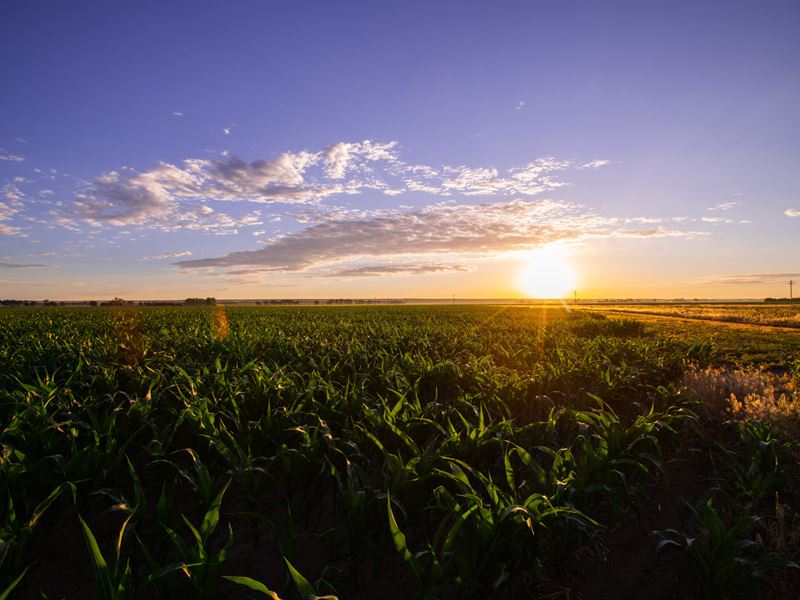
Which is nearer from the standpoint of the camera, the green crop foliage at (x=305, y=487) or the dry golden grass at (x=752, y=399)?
the green crop foliage at (x=305, y=487)

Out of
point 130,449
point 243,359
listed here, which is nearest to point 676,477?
point 130,449

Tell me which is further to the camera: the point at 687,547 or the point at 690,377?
the point at 690,377

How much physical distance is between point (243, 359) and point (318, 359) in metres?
1.60

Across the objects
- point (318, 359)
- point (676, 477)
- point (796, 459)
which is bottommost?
point (676, 477)

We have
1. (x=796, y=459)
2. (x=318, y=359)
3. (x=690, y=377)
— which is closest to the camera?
(x=796, y=459)

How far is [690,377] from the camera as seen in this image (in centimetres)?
853

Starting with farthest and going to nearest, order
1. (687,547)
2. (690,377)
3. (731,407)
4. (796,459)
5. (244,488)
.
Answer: (690,377), (731,407), (796,459), (244,488), (687,547)

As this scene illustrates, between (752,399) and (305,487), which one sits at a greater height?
(752,399)

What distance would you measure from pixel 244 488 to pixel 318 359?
19.1 feet

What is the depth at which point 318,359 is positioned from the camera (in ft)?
31.6

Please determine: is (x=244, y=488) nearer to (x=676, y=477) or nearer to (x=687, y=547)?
(x=687, y=547)

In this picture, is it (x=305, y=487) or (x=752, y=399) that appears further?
(x=752, y=399)

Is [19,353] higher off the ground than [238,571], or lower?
higher

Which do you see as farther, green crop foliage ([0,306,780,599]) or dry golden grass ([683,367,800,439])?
dry golden grass ([683,367,800,439])
